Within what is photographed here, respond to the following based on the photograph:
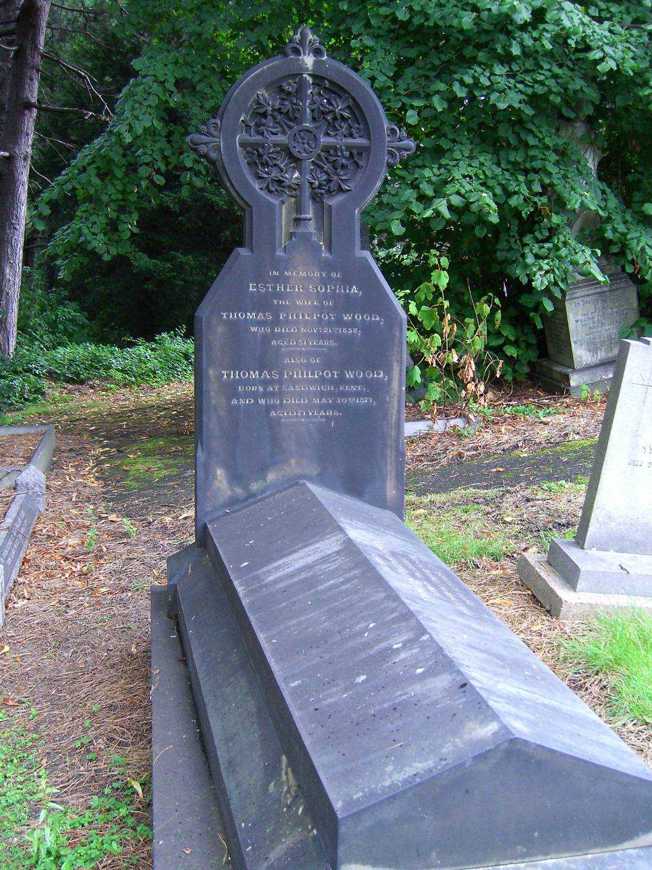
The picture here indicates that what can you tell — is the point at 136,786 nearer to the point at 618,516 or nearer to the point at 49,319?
A: the point at 618,516

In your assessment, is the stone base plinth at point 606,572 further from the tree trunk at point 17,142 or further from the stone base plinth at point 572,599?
the tree trunk at point 17,142

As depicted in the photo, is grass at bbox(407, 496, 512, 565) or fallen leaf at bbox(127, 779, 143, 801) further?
grass at bbox(407, 496, 512, 565)

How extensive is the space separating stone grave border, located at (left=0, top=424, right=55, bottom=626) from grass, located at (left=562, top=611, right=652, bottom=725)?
9.57 feet

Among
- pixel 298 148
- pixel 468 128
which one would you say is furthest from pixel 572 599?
pixel 468 128

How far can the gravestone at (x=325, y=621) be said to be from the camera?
187 centimetres

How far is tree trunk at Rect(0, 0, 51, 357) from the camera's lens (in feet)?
41.3

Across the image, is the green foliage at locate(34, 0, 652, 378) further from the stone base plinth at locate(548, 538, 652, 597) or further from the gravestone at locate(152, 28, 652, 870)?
the stone base plinth at locate(548, 538, 652, 597)

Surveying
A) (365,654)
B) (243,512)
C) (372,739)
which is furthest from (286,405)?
(372,739)

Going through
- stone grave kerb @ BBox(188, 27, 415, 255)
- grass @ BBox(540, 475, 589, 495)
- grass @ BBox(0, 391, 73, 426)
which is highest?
stone grave kerb @ BBox(188, 27, 415, 255)

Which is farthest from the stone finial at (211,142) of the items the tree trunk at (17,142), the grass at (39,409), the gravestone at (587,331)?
the tree trunk at (17,142)

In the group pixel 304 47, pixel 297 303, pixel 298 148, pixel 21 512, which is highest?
pixel 304 47

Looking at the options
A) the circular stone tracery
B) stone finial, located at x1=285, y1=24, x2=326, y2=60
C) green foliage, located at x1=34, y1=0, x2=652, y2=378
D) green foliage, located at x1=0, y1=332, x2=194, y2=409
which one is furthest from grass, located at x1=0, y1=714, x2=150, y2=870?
green foliage, located at x1=0, y1=332, x2=194, y2=409

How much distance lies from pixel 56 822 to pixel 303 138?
2.91 m

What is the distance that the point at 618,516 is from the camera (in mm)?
4637
